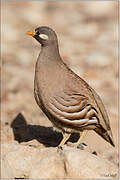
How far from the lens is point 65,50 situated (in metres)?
20.4

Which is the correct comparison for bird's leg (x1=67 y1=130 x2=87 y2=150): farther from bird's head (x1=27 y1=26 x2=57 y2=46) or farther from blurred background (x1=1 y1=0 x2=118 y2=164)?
bird's head (x1=27 y1=26 x2=57 y2=46)

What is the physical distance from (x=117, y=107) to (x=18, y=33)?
961cm

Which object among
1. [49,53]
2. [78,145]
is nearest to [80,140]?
[78,145]

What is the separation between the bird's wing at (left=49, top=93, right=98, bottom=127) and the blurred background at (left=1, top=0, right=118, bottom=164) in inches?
63.9

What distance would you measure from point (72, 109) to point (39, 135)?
1885 mm

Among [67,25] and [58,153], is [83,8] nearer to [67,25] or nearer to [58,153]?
[67,25]

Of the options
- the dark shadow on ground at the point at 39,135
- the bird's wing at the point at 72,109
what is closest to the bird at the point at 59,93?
the bird's wing at the point at 72,109

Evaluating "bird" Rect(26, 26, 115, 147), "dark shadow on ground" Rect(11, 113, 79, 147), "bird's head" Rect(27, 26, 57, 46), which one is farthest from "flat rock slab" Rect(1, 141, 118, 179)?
"bird's head" Rect(27, 26, 57, 46)

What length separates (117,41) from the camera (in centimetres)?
2094

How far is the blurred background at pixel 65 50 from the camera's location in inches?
498

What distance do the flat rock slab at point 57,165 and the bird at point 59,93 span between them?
68 centimetres

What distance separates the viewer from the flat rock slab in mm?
6980

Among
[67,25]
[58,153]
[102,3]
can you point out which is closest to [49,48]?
[58,153]

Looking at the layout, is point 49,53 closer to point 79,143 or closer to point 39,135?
point 79,143
